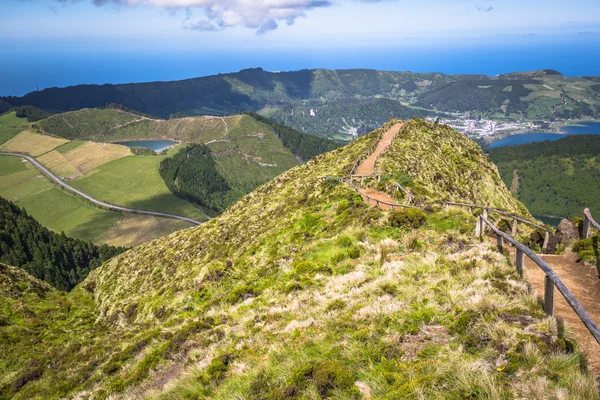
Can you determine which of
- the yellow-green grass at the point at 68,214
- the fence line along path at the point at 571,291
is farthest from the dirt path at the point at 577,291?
the yellow-green grass at the point at 68,214

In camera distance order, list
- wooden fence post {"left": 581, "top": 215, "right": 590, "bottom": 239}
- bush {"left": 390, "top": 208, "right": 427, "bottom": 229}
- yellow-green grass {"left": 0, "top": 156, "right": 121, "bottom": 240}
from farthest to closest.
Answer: yellow-green grass {"left": 0, "top": 156, "right": 121, "bottom": 240}
bush {"left": 390, "top": 208, "right": 427, "bottom": 229}
wooden fence post {"left": 581, "top": 215, "right": 590, "bottom": 239}

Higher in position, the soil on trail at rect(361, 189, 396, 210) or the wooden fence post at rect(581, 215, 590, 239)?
the wooden fence post at rect(581, 215, 590, 239)

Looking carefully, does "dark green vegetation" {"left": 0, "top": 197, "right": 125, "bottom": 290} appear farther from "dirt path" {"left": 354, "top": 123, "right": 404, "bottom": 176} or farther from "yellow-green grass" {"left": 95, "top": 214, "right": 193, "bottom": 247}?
"dirt path" {"left": 354, "top": 123, "right": 404, "bottom": 176}

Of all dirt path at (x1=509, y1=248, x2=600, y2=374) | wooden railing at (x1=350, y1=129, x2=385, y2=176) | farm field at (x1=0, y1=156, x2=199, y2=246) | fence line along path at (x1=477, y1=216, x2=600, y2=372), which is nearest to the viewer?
fence line along path at (x1=477, y1=216, x2=600, y2=372)

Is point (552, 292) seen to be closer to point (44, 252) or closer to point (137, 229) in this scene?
point (44, 252)

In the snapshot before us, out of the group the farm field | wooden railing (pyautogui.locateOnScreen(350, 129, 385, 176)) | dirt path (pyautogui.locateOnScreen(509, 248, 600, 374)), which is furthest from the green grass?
A: dirt path (pyautogui.locateOnScreen(509, 248, 600, 374))

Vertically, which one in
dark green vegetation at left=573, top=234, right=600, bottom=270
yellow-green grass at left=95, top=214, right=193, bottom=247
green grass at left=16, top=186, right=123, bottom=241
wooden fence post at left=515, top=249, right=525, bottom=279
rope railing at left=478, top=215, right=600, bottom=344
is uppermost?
rope railing at left=478, top=215, right=600, bottom=344
